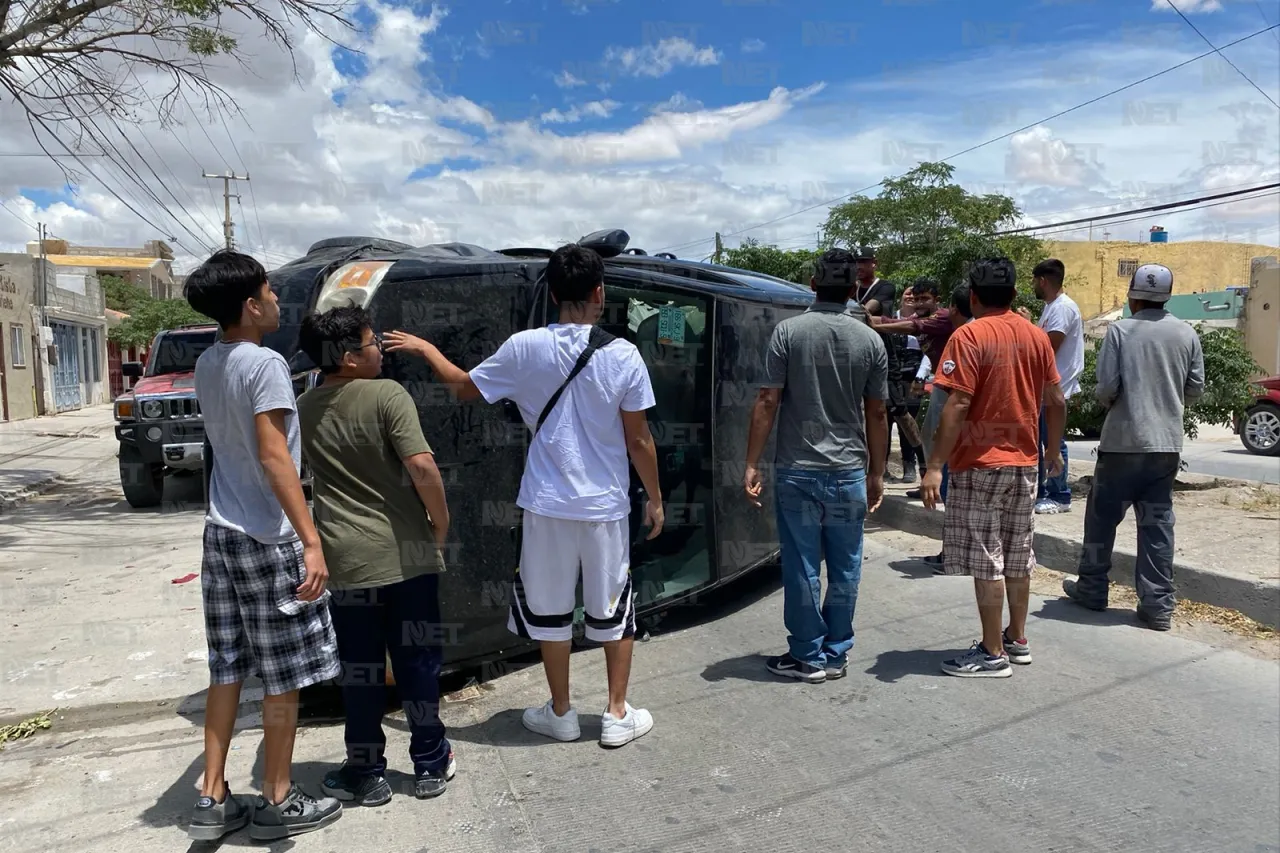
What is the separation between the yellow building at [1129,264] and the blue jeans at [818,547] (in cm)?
3957

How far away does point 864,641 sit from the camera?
4719 mm

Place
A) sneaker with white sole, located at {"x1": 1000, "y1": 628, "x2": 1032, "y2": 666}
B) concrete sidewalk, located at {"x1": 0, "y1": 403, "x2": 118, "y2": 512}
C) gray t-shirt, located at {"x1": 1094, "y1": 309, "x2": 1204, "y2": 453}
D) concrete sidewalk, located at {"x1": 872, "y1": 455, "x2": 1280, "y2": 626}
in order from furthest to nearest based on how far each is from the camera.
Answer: concrete sidewalk, located at {"x1": 0, "y1": 403, "x2": 118, "y2": 512}
concrete sidewalk, located at {"x1": 872, "y1": 455, "x2": 1280, "y2": 626}
gray t-shirt, located at {"x1": 1094, "y1": 309, "x2": 1204, "y2": 453}
sneaker with white sole, located at {"x1": 1000, "y1": 628, "x2": 1032, "y2": 666}

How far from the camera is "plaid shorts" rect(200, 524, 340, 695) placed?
2.84 m

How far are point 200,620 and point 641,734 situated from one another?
3.39 m

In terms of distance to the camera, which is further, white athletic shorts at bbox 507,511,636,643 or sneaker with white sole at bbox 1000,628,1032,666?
sneaker with white sole at bbox 1000,628,1032,666

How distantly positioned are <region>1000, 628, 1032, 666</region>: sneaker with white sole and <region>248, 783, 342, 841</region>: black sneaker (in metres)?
3.21

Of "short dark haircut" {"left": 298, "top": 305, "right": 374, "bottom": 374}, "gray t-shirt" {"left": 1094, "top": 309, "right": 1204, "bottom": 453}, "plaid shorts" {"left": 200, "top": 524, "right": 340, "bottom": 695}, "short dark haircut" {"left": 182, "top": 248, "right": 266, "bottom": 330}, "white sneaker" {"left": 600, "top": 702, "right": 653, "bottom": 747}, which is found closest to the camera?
"short dark haircut" {"left": 182, "top": 248, "right": 266, "bottom": 330}

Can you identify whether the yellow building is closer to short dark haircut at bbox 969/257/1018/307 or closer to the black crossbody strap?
short dark haircut at bbox 969/257/1018/307

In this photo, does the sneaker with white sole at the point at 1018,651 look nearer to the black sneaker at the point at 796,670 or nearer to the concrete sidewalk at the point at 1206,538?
the black sneaker at the point at 796,670

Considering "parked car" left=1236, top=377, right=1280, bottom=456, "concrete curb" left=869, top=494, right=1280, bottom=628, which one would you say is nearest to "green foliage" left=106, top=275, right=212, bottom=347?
"parked car" left=1236, top=377, right=1280, bottom=456

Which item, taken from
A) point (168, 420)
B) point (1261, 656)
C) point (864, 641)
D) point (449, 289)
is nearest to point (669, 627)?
point (864, 641)

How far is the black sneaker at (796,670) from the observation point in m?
4.14

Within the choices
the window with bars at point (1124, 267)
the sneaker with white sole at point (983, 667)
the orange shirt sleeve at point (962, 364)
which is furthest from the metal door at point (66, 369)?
the window with bars at point (1124, 267)

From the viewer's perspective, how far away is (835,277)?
13.2 feet
